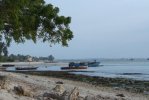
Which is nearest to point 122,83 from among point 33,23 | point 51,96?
point 33,23

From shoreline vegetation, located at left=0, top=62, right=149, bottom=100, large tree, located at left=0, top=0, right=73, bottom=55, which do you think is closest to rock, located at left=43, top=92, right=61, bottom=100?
shoreline vegetation, located at left=0, top=62, right=149, bottom=100

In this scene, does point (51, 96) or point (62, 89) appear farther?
point (62, 89)

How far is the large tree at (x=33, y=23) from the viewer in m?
28.4

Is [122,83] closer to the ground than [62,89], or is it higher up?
closer to the ground

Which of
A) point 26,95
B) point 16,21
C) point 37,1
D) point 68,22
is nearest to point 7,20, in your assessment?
point 16,21

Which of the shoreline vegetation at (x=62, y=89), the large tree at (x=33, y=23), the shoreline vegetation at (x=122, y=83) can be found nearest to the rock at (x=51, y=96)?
the shoreline vegetation at (x=62, y=89)

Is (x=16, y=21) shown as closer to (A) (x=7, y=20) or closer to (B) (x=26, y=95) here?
(A) (x=7, y=20)

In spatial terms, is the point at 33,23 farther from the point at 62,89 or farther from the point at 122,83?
the point at 122,83

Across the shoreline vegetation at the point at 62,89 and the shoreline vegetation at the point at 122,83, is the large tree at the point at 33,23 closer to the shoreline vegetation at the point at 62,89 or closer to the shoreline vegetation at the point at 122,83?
the shoreline vegetation at the point at 62,89

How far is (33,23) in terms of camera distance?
103 feet

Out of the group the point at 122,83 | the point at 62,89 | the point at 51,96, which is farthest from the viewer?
the point at 122,83

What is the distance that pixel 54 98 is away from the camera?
2272 centimetres

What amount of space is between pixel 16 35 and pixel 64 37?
4.04 metres

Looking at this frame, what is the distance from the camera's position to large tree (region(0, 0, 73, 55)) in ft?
93.2
